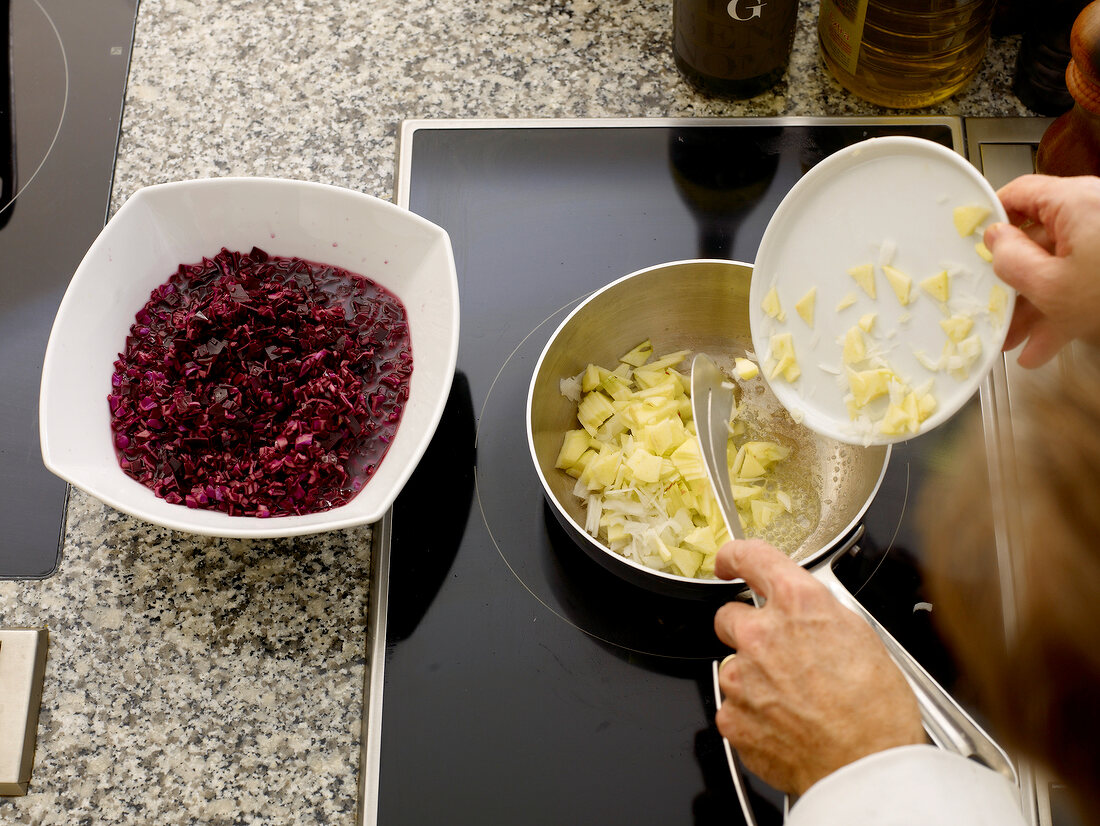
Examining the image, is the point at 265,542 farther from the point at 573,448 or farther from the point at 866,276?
the point at 866,276

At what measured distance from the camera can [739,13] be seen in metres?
0.95

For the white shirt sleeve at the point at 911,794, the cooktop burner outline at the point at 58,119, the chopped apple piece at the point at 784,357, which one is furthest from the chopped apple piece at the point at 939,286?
the cooktop burner outline at the point at 58,119

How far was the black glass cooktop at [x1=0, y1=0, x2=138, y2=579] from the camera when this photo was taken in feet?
3.05

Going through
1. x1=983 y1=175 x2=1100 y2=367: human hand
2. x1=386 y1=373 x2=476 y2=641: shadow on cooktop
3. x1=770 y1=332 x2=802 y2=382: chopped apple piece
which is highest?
x1=983 y1=175 x2=1100 y2=367: human hand

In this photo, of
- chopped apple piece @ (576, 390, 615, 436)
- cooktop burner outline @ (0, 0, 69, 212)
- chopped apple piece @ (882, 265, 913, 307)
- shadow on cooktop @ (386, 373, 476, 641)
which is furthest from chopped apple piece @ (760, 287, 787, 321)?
cooktop burner outline @ (0, 0, 69, 212)

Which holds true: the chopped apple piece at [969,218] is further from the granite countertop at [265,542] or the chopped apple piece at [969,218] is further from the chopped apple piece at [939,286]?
the granite countertop at [265,542]

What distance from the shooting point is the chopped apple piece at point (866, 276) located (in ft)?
2.37

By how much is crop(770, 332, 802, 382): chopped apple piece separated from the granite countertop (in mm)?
436

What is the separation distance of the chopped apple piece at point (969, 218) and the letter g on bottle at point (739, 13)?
41cm

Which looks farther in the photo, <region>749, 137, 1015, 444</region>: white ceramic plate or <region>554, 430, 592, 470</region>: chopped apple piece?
<region>554, 430, 592, 470</region>: chopped apple piece

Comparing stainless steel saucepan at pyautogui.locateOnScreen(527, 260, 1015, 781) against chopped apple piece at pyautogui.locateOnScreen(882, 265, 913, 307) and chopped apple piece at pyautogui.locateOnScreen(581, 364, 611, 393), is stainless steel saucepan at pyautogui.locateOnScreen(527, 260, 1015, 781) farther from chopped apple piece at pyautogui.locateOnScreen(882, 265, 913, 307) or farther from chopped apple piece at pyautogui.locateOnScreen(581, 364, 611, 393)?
chopped apple piece at pyautogui.locateOnScreen(882, 265, 913, 307)

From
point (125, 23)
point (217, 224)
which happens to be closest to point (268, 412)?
point (217, 224)

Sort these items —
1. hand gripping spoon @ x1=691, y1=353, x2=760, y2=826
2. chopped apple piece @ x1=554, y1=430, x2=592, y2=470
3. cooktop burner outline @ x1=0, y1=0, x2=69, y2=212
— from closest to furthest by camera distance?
hand gripping spoon @ x1=691, y1=353, x2=760, y2=826, chopped apple piece @ x1=554, y1=430, x2=592, y2=470, cooktop burner outline @ x1=0, y1=0, x2=69, y2=212

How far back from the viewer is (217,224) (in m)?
0.92
